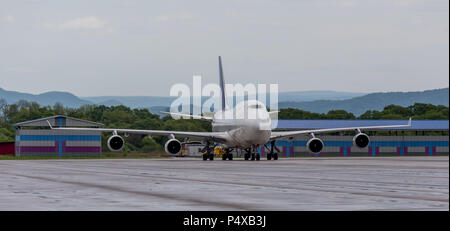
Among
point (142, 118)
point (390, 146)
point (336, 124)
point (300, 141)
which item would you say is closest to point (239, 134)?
point (300, 141)

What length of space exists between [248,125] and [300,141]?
4503cm

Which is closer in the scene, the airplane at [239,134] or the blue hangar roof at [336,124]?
the airplane at [239,134]

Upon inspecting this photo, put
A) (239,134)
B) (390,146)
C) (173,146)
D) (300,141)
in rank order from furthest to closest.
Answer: (390,146), (300,141), (173,146), (239,134)

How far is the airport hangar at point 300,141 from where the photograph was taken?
3848 inches

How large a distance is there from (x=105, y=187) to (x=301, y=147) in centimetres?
8032

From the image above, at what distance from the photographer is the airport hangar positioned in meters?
97.8

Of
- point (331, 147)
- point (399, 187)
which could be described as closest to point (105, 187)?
point (399, 187)

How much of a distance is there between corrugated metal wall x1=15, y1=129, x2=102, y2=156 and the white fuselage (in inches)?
1448

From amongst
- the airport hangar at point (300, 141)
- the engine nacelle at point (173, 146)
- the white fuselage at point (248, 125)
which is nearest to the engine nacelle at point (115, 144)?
the engine nacelle at point (173, 146)

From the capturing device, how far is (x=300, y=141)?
10362cm

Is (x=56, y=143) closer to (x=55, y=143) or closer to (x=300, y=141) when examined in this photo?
(x=55, y=143)

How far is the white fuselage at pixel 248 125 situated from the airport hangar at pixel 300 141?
115 ft

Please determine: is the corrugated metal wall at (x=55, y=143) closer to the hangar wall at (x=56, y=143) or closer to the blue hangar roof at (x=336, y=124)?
the hangar wall at (x=56, y=143)
